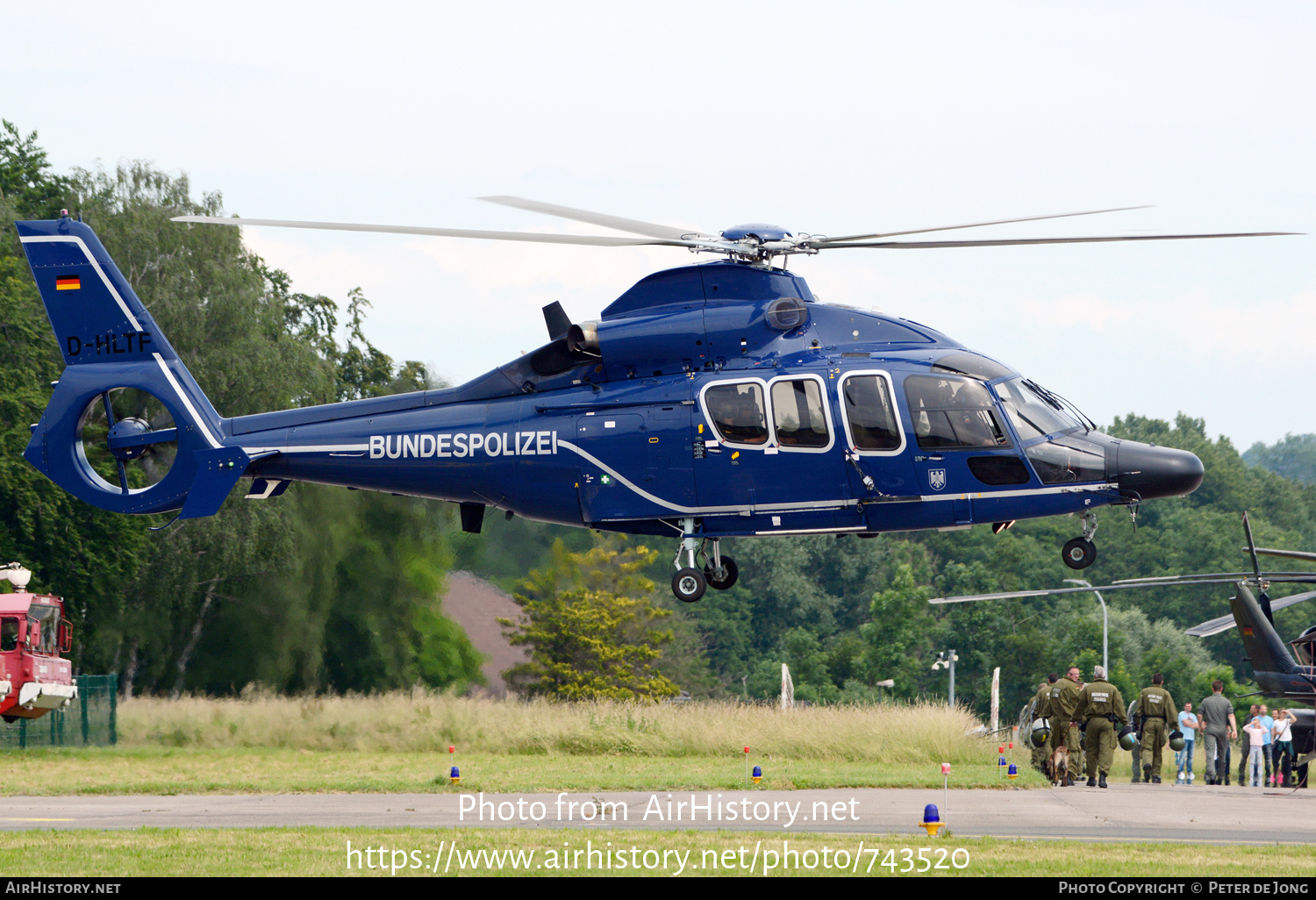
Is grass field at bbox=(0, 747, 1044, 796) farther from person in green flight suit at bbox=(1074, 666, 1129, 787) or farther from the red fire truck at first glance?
the red fire truck

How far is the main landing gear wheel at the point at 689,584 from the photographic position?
14.8 metres

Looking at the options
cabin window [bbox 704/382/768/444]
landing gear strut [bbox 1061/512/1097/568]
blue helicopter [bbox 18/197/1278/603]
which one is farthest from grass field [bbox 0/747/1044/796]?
landing gear strut [bbox 1061/512/1097/568]

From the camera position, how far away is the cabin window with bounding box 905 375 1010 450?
14273 mm

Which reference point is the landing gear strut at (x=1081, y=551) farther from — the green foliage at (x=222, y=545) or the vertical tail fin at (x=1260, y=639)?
the green foliage at (x=222, y=545)

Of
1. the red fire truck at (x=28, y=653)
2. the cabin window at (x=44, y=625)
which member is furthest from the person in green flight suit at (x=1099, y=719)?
the cabin window at (x=44, y=625)

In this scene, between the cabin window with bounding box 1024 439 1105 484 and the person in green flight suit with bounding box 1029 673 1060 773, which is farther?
the person in green flight suit with bounding box 1029 673 1060 773

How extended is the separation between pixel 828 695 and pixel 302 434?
132 ft

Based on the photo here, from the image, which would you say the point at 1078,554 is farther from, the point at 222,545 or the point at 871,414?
the point at 222,545

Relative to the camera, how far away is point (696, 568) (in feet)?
49.2

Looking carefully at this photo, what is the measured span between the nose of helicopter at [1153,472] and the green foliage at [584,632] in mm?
26192

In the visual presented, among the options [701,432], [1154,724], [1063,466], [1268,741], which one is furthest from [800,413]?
[1268,741]

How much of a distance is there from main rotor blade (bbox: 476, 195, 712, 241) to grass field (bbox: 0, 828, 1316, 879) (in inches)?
237

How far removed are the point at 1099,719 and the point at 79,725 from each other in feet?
67.4
